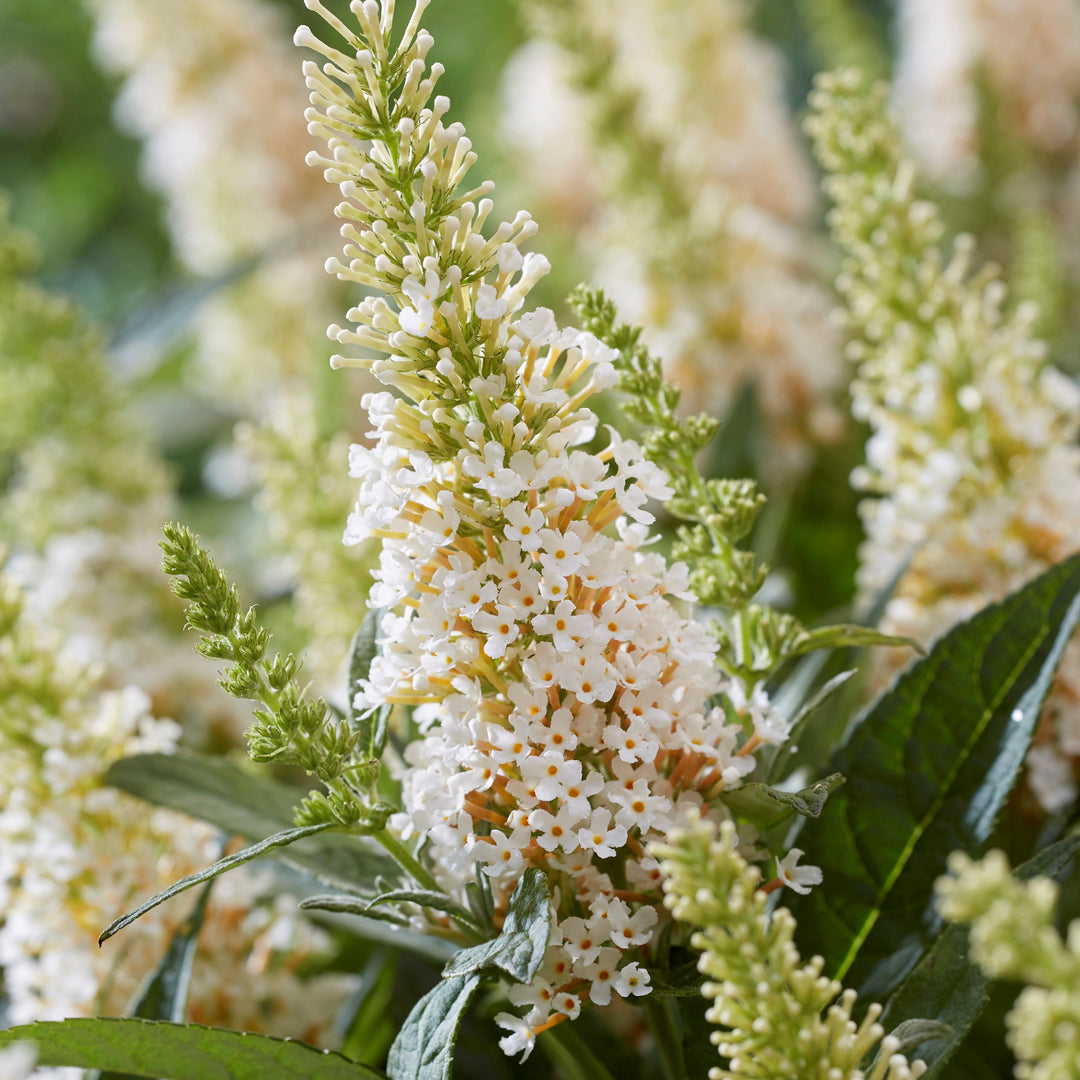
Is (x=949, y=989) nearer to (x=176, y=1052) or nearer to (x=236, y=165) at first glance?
(x=176, y=1052)

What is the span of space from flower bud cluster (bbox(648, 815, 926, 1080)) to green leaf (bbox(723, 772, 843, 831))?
0.05 meters

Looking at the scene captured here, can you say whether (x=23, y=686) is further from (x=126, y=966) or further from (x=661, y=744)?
(x=661, y=744)

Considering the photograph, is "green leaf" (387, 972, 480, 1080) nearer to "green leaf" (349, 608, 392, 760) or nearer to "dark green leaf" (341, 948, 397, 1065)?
"green leaf" (349, 608, 392, 760)

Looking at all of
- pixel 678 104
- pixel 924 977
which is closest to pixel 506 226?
pixel 924 977

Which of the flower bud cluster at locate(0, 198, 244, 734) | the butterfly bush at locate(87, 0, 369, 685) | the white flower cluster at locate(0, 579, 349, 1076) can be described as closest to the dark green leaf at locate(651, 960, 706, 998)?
the white flower cluster at locate(0, 579, 349, 1076)

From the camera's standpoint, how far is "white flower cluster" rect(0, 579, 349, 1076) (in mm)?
518

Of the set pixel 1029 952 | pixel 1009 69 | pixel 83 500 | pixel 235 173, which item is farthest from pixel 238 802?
pixel 1009 69

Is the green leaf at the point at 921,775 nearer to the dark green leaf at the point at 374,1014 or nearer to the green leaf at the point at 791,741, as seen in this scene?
the green leaf at the point at 791,741

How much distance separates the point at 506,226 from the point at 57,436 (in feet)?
2.03

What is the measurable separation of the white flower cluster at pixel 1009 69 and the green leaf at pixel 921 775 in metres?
0.94

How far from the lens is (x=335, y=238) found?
52.2 inches

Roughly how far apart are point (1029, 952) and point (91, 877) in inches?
17.1

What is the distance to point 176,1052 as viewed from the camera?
1.13ft

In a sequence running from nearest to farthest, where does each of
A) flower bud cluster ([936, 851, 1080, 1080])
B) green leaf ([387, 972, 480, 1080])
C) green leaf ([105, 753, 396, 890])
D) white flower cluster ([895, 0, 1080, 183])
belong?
flower bud cluster ([936, 851, 1080, 1080]) → green leaf ([387, 972, 480, 1080]) → green leaf ([105, 753, 396, 890]) → white flower cluster ([895, 0, 1080, 183])
